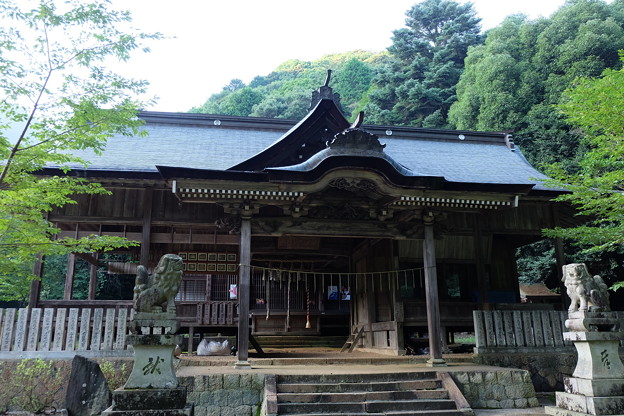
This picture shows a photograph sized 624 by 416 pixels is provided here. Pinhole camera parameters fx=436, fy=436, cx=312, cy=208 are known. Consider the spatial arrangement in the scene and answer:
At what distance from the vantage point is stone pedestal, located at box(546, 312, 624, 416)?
6.79 m

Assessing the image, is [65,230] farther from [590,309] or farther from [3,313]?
[590,309]

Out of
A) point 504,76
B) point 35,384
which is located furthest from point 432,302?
point 504,76

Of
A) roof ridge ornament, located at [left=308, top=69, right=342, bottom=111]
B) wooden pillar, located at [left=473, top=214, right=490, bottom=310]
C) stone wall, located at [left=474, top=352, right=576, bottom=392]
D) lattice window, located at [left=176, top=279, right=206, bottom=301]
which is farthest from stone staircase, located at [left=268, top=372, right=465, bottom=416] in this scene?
lattice window, located at [left=176, top=279, right=206, bottom=301]

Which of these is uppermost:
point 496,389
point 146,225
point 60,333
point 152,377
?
point 146,225

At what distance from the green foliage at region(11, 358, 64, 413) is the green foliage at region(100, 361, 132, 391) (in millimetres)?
852

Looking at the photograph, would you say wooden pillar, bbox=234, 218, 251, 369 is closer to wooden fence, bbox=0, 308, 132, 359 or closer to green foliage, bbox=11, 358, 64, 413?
wooden fence, bbox=0, 308, 132, 359

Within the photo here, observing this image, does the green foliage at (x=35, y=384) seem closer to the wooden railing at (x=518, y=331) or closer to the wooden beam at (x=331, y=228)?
the wooden beam at (x=331, y=228)

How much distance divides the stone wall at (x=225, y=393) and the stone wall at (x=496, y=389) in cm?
383

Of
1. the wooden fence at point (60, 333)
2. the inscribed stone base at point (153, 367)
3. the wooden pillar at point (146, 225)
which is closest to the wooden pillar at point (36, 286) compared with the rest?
the wooden fence at point (60, 333)

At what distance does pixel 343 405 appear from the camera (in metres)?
7.41

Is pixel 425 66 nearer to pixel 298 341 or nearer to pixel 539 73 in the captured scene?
pixel 539 73

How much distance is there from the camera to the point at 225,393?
7914 mm

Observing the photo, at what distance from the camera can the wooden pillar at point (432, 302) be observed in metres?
9.59

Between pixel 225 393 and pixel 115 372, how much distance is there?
2.57 metres
